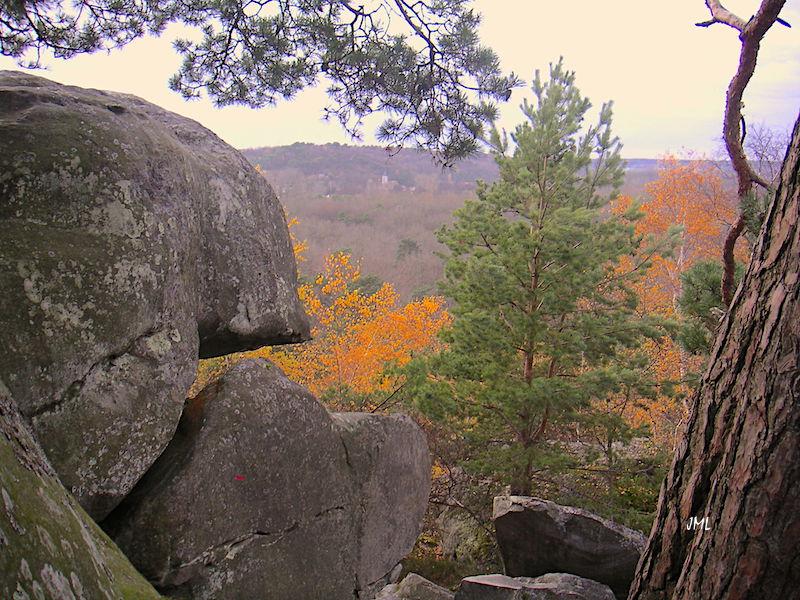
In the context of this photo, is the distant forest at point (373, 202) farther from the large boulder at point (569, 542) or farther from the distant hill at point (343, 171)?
the large boulder at point (569, 542)

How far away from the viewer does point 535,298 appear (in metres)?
10.0

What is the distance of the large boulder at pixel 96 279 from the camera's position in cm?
338

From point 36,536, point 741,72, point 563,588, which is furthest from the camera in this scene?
point 563,588

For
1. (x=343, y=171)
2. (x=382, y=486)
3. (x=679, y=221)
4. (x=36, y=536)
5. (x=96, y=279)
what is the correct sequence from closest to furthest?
(x=36, y=536), (x=96, y=279), (x=382, y=486), (x=679, y=221), (x=343, y=171)

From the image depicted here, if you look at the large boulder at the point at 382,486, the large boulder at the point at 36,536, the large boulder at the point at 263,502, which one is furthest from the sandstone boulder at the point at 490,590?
the large boulder at the point at 36,536

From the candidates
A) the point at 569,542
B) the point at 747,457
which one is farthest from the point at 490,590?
the point at 747,457

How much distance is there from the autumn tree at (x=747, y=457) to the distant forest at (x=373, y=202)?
1012 inches

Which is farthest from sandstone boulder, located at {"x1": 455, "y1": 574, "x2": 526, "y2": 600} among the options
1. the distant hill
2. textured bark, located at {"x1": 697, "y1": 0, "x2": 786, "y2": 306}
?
the distant hill

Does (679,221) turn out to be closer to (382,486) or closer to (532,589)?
(532,589)

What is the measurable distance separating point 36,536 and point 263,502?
118 inches

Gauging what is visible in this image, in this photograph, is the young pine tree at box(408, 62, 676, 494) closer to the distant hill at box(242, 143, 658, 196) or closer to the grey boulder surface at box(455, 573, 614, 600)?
the grey boulder surface at box(455, 573, 614, 600)

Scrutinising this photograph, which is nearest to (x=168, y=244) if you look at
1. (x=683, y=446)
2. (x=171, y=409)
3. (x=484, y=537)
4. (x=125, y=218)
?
(x=125, y=218)

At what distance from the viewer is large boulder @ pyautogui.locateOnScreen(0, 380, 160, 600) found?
141cm

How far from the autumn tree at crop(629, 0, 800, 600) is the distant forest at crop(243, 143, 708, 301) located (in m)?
25.7
